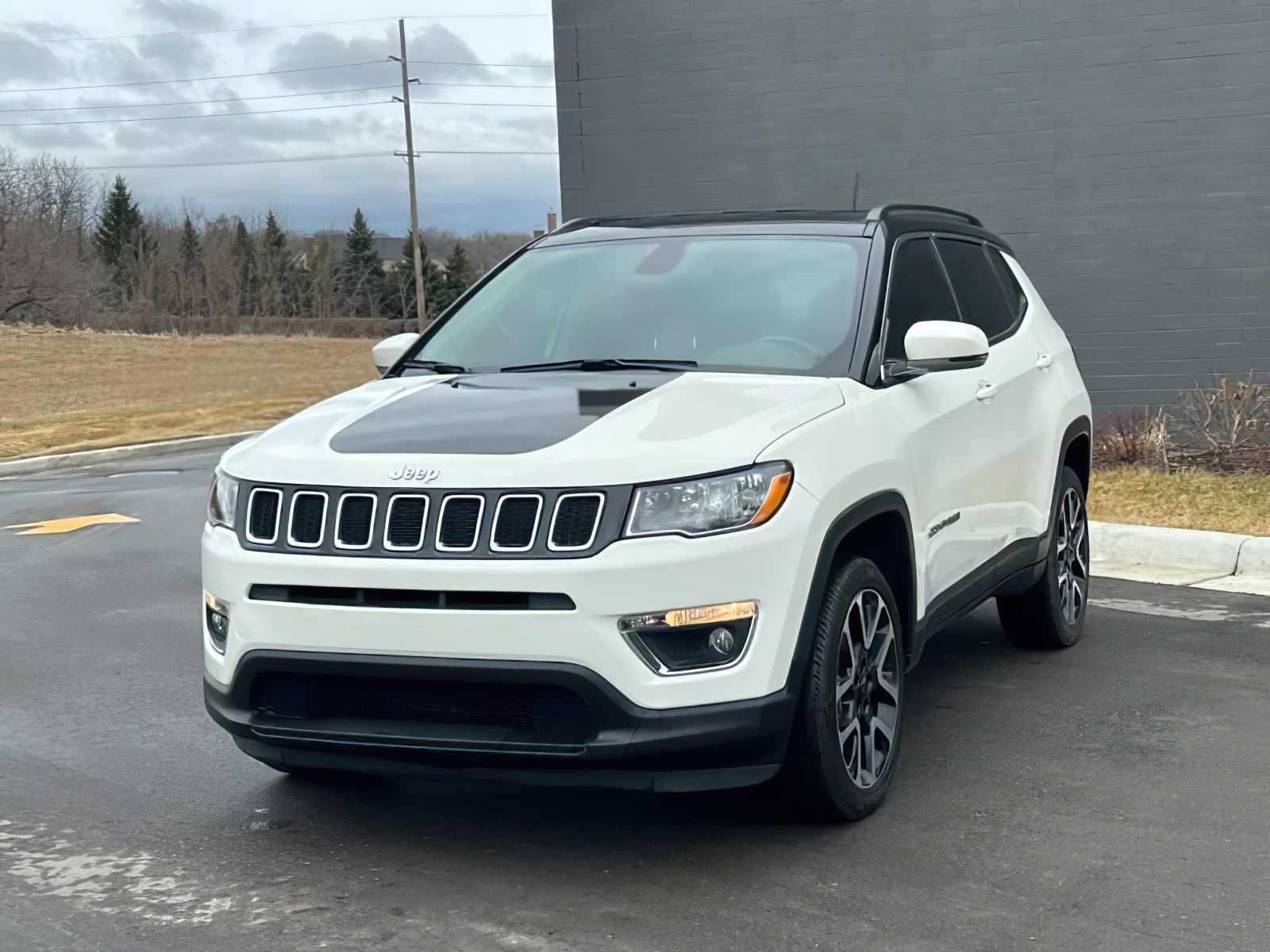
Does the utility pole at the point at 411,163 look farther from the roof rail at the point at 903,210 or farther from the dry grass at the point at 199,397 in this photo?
the roof rail at the point at 903,210

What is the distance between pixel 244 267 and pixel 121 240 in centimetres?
1092

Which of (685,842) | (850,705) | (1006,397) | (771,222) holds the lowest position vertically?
(685,842)

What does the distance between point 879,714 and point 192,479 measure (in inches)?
497

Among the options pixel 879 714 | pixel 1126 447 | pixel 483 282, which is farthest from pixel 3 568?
pixel 1126 447

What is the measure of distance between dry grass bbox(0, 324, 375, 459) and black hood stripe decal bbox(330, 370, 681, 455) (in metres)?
17.2

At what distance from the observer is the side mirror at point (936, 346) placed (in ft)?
15.7

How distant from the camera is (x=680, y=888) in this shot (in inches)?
158

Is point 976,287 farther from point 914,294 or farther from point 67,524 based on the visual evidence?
point 67,524

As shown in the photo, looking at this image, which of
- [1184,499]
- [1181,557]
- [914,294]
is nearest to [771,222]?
[914,294]

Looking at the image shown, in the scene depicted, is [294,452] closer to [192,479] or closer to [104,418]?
[192,479]

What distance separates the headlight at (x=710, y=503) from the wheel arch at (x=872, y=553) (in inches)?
10.6

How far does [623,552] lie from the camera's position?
3.76 metres

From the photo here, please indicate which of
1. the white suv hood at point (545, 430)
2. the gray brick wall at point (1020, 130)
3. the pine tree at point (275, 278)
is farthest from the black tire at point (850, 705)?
the pine tree at point (275, 278)

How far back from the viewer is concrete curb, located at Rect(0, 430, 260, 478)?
19.1 meters
